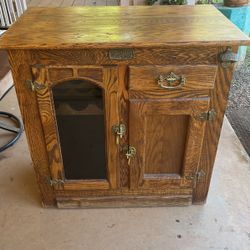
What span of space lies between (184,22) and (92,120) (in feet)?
1.88

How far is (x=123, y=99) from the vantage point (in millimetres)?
1159

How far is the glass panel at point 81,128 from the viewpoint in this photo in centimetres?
116

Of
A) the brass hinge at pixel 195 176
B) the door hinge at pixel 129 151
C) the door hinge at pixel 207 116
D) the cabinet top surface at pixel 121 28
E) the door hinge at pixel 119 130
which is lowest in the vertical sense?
Answer: the brass hinge at pixel 195 176

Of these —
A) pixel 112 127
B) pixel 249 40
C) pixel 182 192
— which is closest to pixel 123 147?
pixel 112 127

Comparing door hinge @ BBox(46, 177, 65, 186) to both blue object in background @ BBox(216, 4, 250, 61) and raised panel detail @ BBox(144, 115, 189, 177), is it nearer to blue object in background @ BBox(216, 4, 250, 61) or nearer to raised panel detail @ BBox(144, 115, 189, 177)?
raised panel detail @ BBox(144, 115, 189, 177)

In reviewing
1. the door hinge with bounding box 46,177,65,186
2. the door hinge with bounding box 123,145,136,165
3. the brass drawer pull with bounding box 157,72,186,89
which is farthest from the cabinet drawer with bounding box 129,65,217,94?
the door hinge with bounding box 46,177,65,186

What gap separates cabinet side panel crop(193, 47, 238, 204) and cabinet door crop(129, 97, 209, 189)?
1.4 inches

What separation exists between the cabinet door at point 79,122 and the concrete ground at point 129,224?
0.62 ft

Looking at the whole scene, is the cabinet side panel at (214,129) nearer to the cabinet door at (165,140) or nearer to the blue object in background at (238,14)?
the cabinet door at (165,140)

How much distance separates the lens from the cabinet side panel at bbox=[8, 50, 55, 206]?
3.51 feet

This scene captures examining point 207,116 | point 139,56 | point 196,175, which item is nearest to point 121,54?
point 139,56

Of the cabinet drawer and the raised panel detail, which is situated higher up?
the cabinet drawer

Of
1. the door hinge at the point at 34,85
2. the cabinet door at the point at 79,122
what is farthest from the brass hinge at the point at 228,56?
the door hinge at the point at 34,85

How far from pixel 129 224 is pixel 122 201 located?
12 cm
